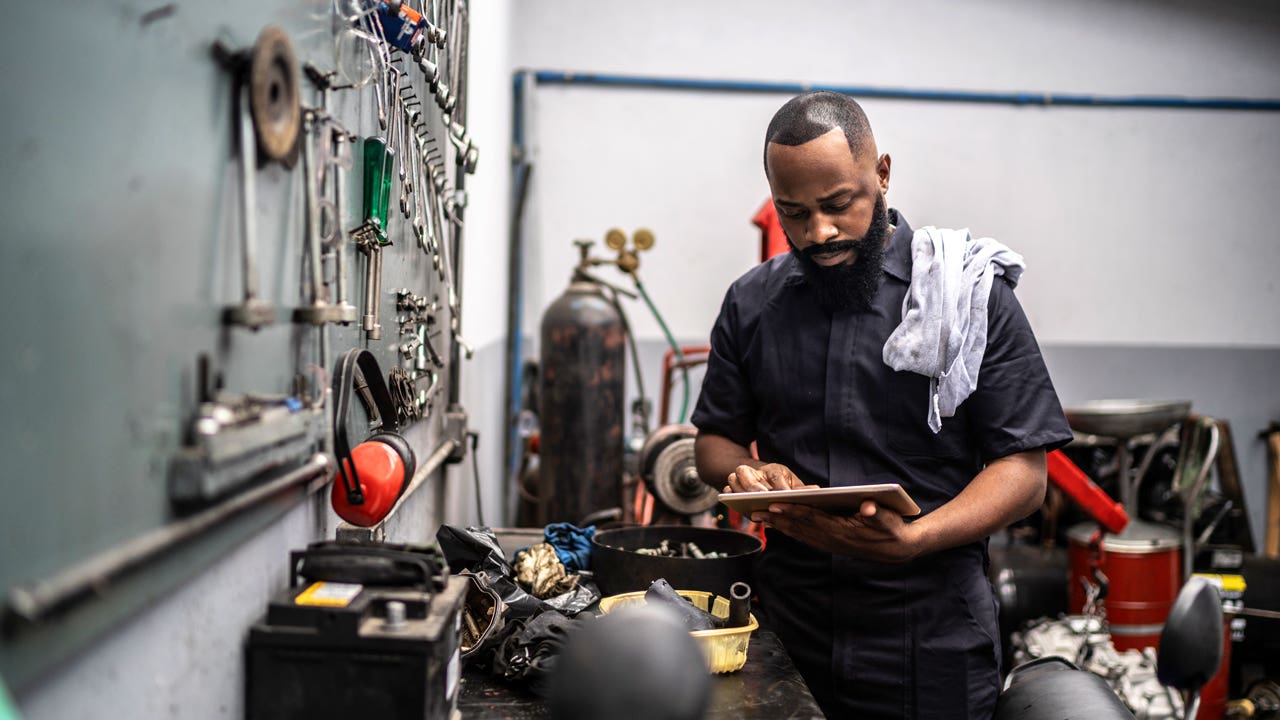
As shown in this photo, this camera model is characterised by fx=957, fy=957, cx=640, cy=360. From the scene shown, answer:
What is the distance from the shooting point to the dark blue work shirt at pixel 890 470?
1.60 metres

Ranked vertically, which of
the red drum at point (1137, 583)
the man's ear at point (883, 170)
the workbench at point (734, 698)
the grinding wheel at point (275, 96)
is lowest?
the red drum at point (1137, 583)

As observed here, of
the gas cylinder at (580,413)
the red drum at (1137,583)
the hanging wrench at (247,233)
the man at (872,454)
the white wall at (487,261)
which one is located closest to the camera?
the hanging wrench at (247,233)

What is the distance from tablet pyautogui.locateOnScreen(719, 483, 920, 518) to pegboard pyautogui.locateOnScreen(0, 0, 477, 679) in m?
0.60

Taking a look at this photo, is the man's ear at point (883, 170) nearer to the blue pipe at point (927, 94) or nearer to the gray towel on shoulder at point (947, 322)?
the gray towel on shoulder at point (947, 322)

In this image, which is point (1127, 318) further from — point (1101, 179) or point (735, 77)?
point (735, 77)

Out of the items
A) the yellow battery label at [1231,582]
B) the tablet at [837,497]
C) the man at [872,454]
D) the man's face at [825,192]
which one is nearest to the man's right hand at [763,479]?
the man at [872,454]

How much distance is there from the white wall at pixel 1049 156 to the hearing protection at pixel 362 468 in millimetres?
3716

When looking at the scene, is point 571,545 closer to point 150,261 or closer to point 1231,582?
point 150,261

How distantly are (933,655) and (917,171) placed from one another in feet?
12.4

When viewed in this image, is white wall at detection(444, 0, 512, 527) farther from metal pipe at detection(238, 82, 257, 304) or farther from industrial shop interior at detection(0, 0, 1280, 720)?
metal pipe at detection(238, 82, 257, 304)

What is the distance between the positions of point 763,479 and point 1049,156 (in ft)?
13.3

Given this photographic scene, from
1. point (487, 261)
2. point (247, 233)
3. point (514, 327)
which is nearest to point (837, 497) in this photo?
point (247, 233)

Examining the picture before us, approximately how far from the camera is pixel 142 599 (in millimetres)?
680

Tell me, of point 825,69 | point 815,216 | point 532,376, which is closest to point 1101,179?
point 825,69
